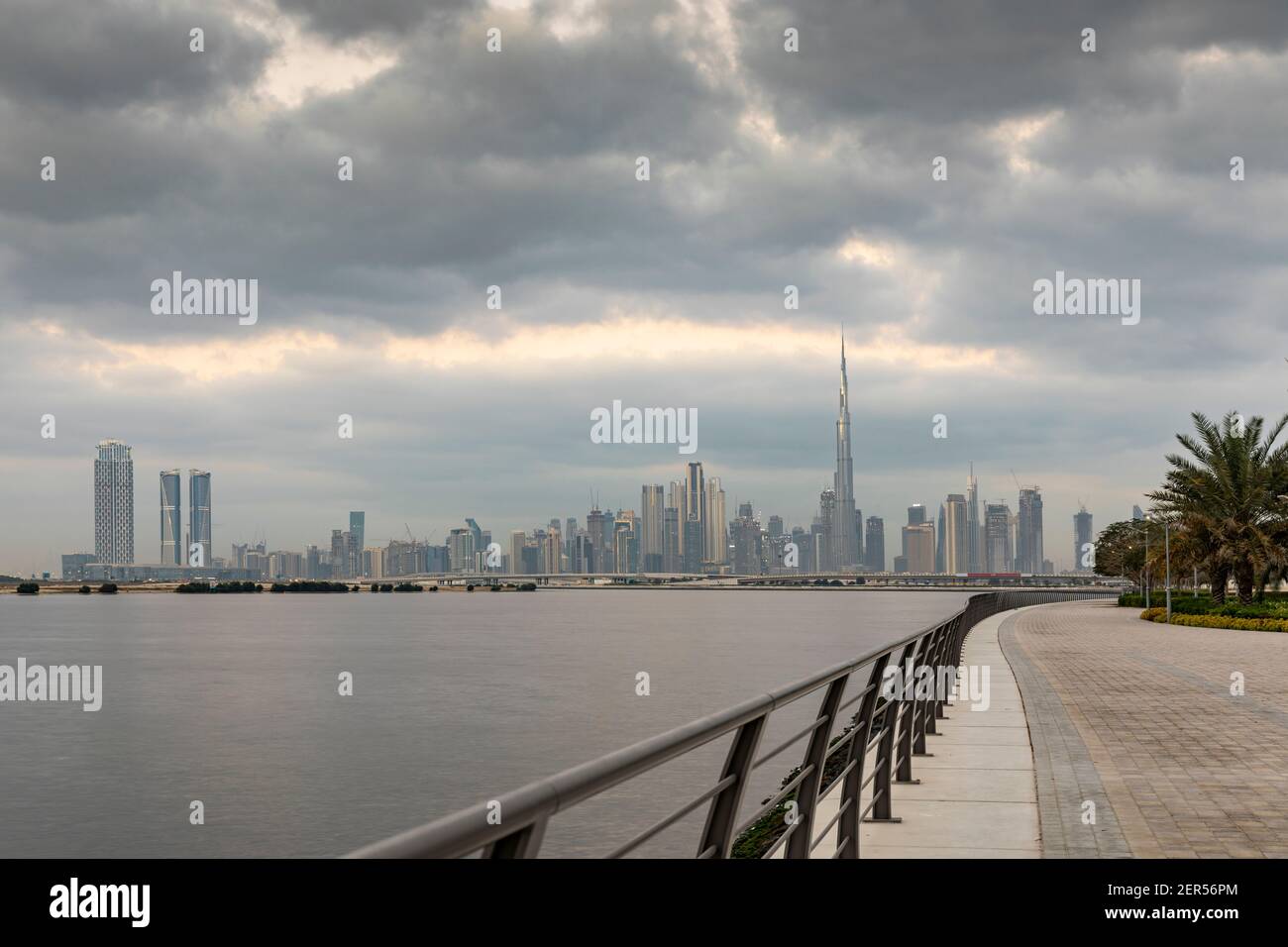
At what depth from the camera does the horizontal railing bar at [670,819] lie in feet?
11.4

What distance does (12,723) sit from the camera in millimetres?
41625

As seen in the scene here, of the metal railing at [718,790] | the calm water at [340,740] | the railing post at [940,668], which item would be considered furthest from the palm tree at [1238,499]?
the metal railing at [718,790]

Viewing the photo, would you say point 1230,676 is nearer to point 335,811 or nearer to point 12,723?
point 335,811

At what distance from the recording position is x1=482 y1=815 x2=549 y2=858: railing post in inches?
Answer: 106

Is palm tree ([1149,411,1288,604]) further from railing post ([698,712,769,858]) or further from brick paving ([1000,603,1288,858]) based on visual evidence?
railing post ([698,712,769,858])

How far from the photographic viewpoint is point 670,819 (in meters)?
Result: 3.79

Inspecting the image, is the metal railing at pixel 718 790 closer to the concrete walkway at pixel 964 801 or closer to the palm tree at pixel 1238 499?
the concrete walkway at pixel 964 801

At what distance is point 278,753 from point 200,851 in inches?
489

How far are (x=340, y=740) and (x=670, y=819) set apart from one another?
32582 mm

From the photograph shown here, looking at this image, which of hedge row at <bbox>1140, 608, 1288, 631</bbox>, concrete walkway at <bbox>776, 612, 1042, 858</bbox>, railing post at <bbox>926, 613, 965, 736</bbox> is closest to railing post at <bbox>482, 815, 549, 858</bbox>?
concrete walkway at <bbox>776, 612, 1042, 858</bbox>

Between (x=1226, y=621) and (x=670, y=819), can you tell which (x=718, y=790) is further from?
(x=1226, y=621)

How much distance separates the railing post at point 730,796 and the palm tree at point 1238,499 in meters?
45.7
